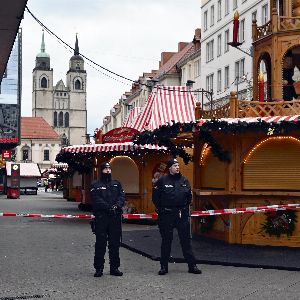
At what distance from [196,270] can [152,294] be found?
1984 mm

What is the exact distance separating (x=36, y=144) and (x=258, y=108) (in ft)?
459

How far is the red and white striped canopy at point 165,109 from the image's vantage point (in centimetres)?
2450

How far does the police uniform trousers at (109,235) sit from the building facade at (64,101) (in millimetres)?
162361

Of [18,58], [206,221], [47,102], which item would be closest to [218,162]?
[206,221]

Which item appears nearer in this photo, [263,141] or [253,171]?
[263,141]

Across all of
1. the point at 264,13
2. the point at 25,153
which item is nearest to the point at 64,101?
the point at 25,153

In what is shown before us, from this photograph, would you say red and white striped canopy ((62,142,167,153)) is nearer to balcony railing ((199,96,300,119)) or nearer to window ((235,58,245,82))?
balcony railing ((199,96,300,119))

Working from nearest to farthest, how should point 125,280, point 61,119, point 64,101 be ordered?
1. point 125,280
2. point 61,119
3. point 64,101

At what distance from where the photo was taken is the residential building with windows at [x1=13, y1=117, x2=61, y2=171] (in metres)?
150

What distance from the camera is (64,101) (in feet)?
591

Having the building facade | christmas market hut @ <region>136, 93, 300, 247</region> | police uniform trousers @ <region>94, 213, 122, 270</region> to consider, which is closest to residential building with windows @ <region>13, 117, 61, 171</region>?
the building facade

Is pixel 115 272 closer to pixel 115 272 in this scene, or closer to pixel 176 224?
pixel 115 272

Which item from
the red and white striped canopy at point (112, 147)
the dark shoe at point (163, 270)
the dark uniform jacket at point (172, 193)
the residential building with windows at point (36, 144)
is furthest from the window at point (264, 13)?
the residential building with windows at point (36, 144)

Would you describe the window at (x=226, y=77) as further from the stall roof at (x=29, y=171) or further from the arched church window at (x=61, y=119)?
the arched church window at (x=61, y=119)
